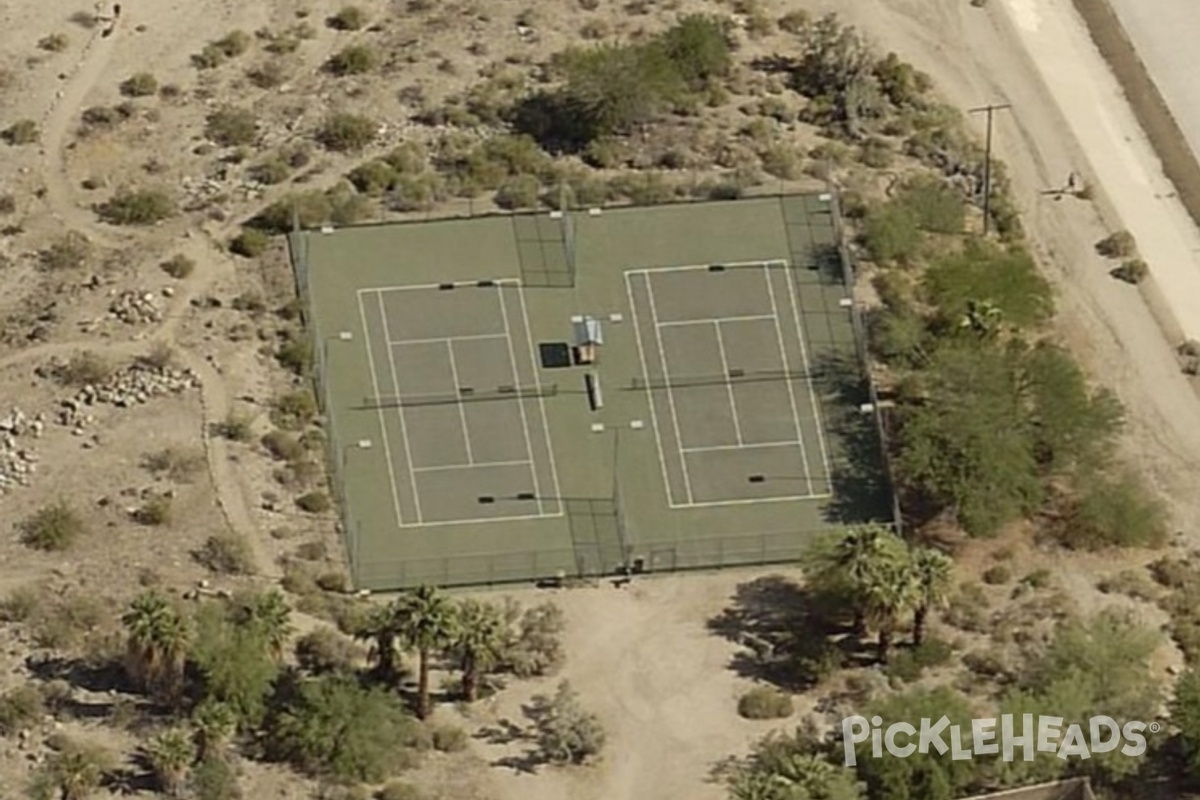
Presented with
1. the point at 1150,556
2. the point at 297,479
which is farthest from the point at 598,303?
the point at 1150,556

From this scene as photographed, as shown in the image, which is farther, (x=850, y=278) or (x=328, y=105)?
(x=328, y=105)

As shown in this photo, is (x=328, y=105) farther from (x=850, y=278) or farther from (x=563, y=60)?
(x=850, y=278)

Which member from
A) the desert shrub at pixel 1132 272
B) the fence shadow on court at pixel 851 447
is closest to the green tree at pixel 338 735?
the fence shadow on court at pixel 851 447

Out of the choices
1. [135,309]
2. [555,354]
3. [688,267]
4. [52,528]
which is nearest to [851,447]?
[688,267]

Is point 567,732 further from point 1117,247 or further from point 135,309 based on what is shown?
point 1117,247

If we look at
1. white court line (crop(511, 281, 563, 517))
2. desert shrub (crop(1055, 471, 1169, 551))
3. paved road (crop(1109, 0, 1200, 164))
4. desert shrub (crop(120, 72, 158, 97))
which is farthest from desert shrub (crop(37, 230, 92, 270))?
paved road (crop(1109, 0, 1200, 164))

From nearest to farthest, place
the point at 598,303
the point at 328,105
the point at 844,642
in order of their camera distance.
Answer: the point at 844,642, the point at 598,303, the point at 328,105

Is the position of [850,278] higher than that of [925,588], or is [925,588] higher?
[850,278]
